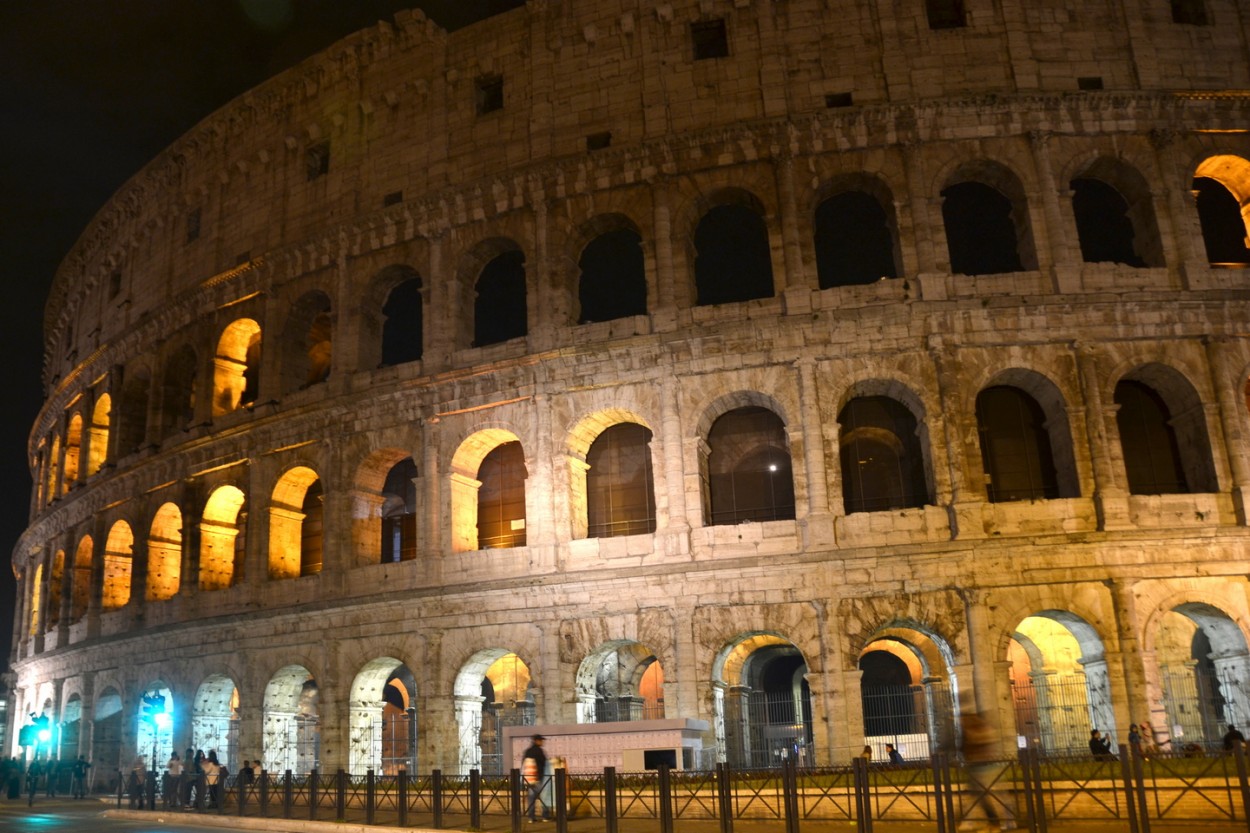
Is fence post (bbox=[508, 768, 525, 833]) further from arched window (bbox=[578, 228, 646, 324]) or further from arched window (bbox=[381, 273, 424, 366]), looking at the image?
arched window (bbox=[381, 273, 424, 366])

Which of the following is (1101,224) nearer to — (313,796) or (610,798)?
(610,798)

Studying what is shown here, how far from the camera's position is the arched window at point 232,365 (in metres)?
28.5

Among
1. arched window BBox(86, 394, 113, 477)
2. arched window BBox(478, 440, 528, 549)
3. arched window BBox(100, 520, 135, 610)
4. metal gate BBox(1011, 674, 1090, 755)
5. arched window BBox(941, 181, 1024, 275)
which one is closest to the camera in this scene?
metal gate BBox(1011, 674, 1090, 755)

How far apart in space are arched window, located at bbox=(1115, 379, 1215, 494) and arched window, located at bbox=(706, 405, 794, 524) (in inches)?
267

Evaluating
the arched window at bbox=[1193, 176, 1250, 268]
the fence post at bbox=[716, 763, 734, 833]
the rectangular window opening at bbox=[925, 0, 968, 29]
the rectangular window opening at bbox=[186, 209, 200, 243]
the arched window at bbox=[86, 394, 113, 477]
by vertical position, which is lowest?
the fence post at bbox=[716, 763, 734, 833]

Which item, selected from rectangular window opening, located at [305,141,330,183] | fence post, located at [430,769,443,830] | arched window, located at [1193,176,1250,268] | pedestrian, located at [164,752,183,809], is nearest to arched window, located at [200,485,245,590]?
pedestrian, located at [164,752,183,809]

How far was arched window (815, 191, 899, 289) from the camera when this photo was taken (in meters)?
30.9

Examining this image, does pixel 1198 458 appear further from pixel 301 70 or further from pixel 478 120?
pixel 301 70

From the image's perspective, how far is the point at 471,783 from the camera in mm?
14930

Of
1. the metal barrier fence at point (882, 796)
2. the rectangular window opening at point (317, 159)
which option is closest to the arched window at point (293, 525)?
the rectangular window opening at point (317, 159)

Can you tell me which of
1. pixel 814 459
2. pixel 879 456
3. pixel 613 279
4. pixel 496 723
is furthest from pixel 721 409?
pixel 613 279

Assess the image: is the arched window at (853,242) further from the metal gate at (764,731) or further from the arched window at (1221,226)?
the metal gate at (764,731)

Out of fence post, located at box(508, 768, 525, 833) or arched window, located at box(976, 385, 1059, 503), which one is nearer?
fence post, located at box(508, 768, 525, 833)

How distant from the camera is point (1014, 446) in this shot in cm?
2203
